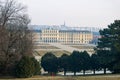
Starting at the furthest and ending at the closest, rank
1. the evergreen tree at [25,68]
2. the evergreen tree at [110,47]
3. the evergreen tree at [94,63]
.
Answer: the evergreen tree at [94,63] < the evergreen tree at [110,47] < the evergreen tree at [25,68]

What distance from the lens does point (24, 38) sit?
31547mm

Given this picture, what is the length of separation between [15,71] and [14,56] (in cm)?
203

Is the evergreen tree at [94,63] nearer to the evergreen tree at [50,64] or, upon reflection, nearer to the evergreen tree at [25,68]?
the evergreen tree at [50,64]

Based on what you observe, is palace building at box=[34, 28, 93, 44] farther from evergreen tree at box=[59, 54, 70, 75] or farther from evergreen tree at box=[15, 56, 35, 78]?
evergreen tree at box=[15, 56, 35, 78]

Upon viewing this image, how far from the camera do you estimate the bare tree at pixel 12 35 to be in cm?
3019

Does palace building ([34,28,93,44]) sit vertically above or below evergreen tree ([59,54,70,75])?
above

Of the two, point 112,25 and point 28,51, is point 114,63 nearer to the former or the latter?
point 112,25

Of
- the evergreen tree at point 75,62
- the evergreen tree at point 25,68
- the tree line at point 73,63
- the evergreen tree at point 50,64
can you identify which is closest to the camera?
the evergreen tree at point 25,68

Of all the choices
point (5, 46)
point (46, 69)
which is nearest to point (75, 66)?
point (46, 69)

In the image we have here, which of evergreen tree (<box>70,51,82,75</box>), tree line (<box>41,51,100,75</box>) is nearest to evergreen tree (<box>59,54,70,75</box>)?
tree line (<box>41,51,100,75</box>)

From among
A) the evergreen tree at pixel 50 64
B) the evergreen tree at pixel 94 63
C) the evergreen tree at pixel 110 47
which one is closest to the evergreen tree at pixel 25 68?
the evergreen tree at pixel 110 47

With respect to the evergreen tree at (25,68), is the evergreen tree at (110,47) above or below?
above

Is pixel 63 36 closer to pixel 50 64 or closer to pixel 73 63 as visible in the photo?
pixel 50 64

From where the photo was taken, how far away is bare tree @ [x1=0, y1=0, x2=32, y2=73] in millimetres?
30188
